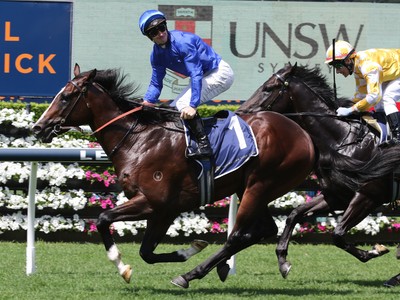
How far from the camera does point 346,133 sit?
24.1 ft

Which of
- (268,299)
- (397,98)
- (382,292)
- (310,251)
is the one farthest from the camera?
(310,251)

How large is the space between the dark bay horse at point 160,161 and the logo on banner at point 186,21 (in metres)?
8.31

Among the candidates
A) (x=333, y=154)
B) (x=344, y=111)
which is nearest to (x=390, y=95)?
(x=344, y=111)

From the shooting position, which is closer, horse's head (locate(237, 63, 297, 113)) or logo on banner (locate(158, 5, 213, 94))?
horse's head (locate(237, 63, 297, 113))

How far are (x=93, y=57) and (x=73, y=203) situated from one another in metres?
6.55

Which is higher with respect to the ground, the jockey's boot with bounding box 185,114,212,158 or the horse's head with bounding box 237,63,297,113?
the horse's head with bounding box 237,63,297,113

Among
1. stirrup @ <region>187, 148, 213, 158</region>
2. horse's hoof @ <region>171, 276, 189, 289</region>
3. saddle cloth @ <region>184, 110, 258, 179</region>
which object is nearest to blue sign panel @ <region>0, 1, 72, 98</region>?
saddle cloth @ <region>184, 110, 258, 179</region>

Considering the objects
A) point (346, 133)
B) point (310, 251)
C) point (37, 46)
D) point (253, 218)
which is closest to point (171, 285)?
point (253, 218)

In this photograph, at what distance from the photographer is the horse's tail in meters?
6.82

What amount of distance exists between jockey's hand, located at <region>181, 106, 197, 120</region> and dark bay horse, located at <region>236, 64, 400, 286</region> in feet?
2.63

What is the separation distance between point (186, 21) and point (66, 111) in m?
8.69

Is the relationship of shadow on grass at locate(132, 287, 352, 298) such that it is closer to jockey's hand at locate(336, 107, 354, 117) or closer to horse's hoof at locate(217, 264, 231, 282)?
horse's hoof at locate(217, 264, 231, 282)

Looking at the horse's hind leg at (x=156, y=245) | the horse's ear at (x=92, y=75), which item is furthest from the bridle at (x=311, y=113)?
the horse's ear at (x=92, y=75)

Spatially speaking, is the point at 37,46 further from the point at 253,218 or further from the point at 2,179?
the point at 253,218
